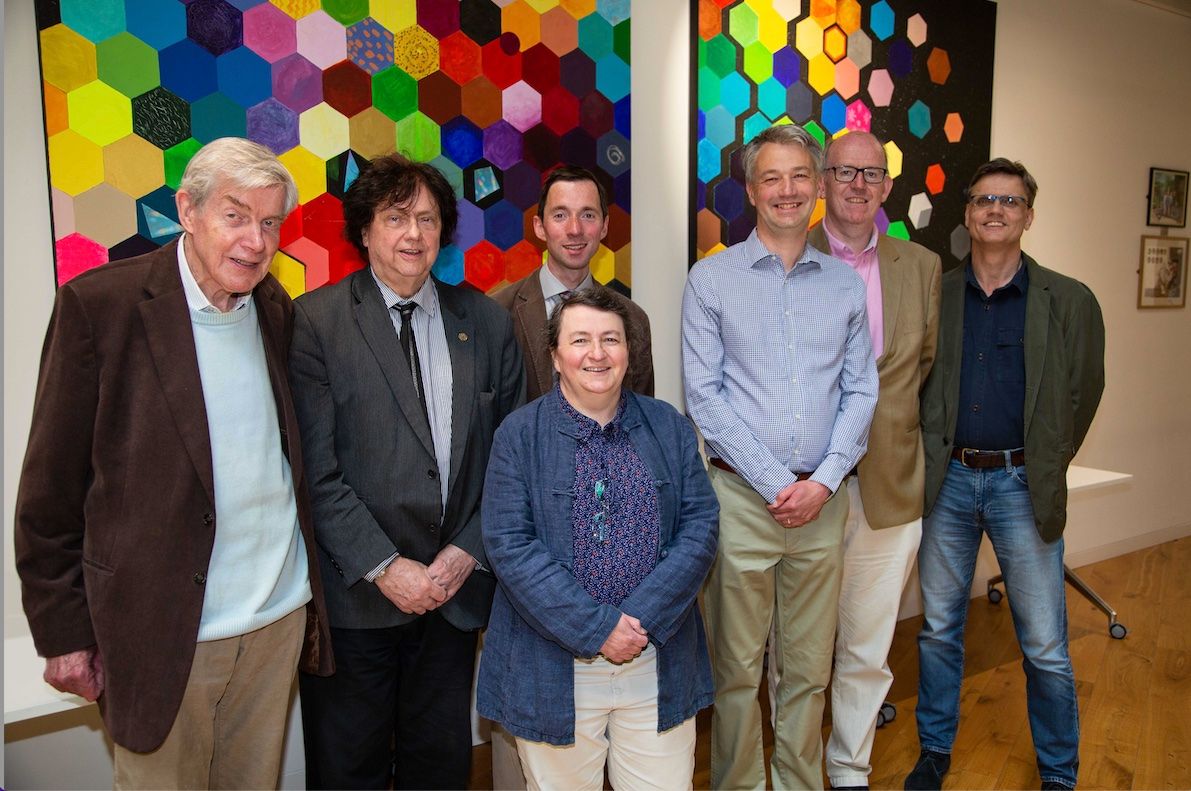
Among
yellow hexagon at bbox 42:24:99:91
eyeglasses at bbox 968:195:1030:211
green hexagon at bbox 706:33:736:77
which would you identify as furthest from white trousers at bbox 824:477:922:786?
yellow hexagon at bbox 42:24:99:91

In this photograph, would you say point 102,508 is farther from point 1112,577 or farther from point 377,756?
point 1112,577

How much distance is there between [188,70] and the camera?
7.53 ft

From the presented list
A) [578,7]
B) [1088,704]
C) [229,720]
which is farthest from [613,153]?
[1088,704]

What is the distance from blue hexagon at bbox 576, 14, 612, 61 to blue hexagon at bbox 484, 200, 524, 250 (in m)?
0.64

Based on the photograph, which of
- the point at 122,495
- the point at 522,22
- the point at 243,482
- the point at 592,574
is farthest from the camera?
the point at 522,22

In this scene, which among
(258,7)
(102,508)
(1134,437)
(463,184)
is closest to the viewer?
(102,508)

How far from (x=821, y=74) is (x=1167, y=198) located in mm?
3159

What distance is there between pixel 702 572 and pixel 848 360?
2.82 ft

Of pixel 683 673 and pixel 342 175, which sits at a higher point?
pixel 342 175

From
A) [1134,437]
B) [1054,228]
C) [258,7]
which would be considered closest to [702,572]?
[258,7]

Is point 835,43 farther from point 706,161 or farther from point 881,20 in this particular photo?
point 706,161

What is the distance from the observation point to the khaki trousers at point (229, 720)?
1.71m

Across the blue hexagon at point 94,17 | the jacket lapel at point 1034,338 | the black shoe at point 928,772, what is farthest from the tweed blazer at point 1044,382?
the blue hexagon at point 94,17

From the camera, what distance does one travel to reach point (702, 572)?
1.93 m
